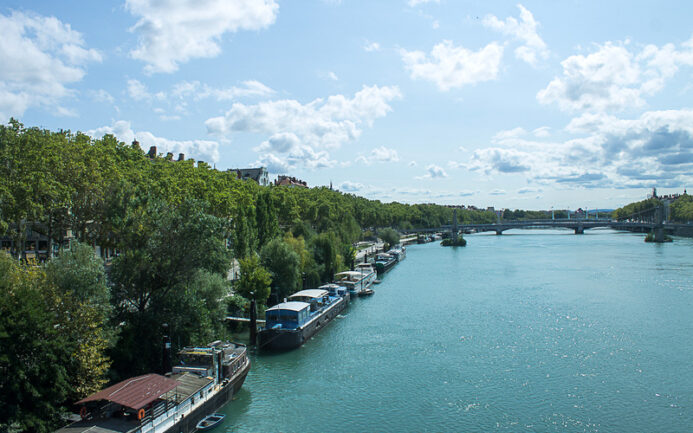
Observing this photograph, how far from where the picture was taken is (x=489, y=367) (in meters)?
30.0

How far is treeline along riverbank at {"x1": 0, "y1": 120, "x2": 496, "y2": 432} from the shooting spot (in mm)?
18625

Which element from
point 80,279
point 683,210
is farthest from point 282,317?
point 683,210

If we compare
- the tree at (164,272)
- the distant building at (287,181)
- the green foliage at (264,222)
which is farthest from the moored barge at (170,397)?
the distant building at (287,181)

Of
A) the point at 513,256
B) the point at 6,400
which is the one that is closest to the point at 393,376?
the point at 6,400

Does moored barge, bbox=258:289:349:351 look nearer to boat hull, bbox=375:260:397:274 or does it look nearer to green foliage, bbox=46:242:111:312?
green foliage, bbox=46:242:111:312

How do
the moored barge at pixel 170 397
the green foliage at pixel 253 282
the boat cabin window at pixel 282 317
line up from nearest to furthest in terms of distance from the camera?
the moored barge at pixel 170 397
the boat cabin window at pixel 282 317
the green foliage at pixel 253 282

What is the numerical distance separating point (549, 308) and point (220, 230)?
31.1 meters

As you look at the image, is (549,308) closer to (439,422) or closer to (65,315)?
(439,422)

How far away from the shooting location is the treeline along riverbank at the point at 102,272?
61.1 feet

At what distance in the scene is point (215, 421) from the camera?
2269 centimetres

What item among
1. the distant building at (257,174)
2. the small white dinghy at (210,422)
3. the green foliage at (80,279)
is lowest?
the small white dinghy at (210,422)

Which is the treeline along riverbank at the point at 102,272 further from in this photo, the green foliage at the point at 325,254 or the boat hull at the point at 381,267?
the boat hull at the point at 381,267

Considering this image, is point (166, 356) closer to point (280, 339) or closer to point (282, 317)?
point (280, 339)

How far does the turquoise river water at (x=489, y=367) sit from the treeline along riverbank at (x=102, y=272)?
5578 mm
